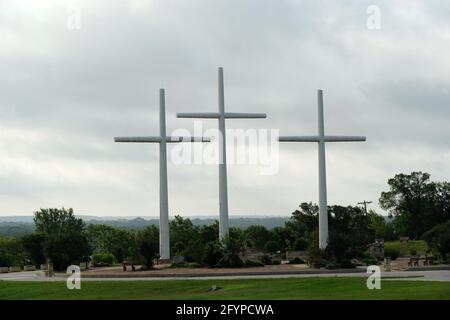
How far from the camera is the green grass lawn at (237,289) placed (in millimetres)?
28781

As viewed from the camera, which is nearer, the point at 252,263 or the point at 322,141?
the point at 252,263

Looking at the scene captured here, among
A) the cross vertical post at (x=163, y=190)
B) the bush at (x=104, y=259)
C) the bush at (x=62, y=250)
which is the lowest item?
the bush at (x=104, y=259)

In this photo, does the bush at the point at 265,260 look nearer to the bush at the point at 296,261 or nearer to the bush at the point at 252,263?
the bush at the point at 296,261

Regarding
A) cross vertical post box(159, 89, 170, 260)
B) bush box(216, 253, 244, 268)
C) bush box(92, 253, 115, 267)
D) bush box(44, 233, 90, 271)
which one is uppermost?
cross vertical post box(159, 89, 170, 260)

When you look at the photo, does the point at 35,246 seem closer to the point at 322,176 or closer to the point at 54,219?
the point at 54,219

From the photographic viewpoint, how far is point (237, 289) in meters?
33.5

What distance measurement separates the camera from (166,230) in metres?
58.5

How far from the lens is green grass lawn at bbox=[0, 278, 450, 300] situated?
28781 mm

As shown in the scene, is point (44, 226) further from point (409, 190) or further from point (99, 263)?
point (409, 190)

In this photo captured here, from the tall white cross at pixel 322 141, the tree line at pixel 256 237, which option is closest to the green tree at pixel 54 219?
the tree line at pixel 256 237

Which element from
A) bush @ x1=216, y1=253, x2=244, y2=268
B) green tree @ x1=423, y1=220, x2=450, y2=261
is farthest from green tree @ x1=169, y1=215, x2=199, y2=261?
green tree @ x1=423, y1=220, x2=450, y2=261

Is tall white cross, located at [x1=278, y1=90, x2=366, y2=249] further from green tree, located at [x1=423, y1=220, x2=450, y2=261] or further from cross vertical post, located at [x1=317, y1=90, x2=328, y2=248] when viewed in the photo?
green tree, located at [x1=423, y1=220, x2=450, y2=261]

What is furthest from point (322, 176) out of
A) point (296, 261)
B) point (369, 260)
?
point (369, 260)
